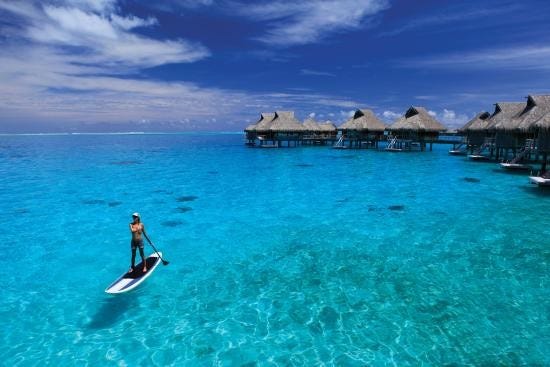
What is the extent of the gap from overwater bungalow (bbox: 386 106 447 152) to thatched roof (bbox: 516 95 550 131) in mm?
16516

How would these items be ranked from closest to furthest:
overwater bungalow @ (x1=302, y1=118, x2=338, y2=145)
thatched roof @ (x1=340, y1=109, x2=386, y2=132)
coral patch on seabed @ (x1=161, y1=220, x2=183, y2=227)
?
1. coral patch on seabed @ (x1=161, y1=220, x2=183, y2=227)
2. thatched roof @ (x1=340, y1=109, x2=386, y2=132)
3. overwater bungalow @ (x1=302, y1=118, x2=338, y2=145)

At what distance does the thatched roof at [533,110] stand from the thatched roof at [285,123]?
30.6m

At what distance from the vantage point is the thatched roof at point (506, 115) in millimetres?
25644

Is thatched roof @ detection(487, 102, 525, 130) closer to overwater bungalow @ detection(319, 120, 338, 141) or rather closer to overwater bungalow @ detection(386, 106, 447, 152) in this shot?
overwater bungalow @ detection(386, 106, 447, 152)

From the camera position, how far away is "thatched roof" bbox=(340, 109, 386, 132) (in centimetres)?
4773

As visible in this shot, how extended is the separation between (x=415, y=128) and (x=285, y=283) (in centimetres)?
3896

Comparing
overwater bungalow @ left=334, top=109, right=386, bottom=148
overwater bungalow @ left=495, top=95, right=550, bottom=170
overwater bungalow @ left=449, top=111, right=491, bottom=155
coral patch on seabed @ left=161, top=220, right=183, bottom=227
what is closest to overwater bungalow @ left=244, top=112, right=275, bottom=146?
overwater bungalow @ left=334, top=109, right=386, bottom=148

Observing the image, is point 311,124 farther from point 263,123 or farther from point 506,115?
point 506,115

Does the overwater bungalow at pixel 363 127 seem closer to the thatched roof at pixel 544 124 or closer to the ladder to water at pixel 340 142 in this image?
the ladder to water at pixel 340 142

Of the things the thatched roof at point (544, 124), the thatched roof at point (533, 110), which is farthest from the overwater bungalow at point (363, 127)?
the thatched roof at point (544, 124)

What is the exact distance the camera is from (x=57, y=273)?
28.9ft

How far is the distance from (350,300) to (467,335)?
227 centimetres

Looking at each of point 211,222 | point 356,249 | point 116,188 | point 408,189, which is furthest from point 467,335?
point 116,188

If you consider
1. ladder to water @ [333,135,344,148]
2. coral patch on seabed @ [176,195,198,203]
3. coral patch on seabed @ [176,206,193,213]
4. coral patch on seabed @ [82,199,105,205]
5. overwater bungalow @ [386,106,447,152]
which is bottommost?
coral patch on seabed @ [176,206,193,213]
